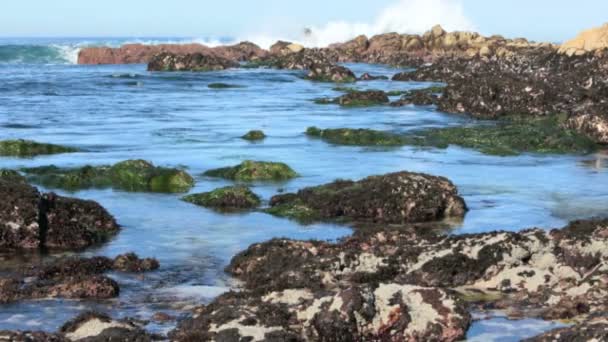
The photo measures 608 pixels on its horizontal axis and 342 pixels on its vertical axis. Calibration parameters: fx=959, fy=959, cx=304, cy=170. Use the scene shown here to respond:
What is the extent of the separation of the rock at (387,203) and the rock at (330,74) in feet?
111

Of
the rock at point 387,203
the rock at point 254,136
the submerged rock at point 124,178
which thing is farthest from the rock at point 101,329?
the rock at point 254,136

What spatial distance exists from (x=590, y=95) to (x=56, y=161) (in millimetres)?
15289

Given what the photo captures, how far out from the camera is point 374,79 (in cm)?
4878

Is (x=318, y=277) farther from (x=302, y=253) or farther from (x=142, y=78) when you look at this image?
(x=142, y=78)

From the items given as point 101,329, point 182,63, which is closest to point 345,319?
point 101,329

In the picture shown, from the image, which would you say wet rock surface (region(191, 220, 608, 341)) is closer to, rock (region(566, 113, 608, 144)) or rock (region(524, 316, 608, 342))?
rock (region(524, 316, 608, 342))

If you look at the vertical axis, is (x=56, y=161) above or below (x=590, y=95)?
below

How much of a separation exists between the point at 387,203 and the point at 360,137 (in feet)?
28.3

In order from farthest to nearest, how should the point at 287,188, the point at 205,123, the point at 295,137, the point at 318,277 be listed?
the point at 205,123
the point at 295,137
the point at 287,188
the point at 318,277

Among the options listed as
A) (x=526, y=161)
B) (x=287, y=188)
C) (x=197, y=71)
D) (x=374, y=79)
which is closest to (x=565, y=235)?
(x=287, y=188)

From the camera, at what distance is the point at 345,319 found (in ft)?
25.7

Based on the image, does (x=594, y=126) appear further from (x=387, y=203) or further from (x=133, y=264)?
(x=133, y=264)

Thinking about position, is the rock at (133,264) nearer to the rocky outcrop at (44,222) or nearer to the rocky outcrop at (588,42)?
the rocky outcrop at (44,222)

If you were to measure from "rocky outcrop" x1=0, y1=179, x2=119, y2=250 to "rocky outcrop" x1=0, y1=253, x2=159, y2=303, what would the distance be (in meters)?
0.90
